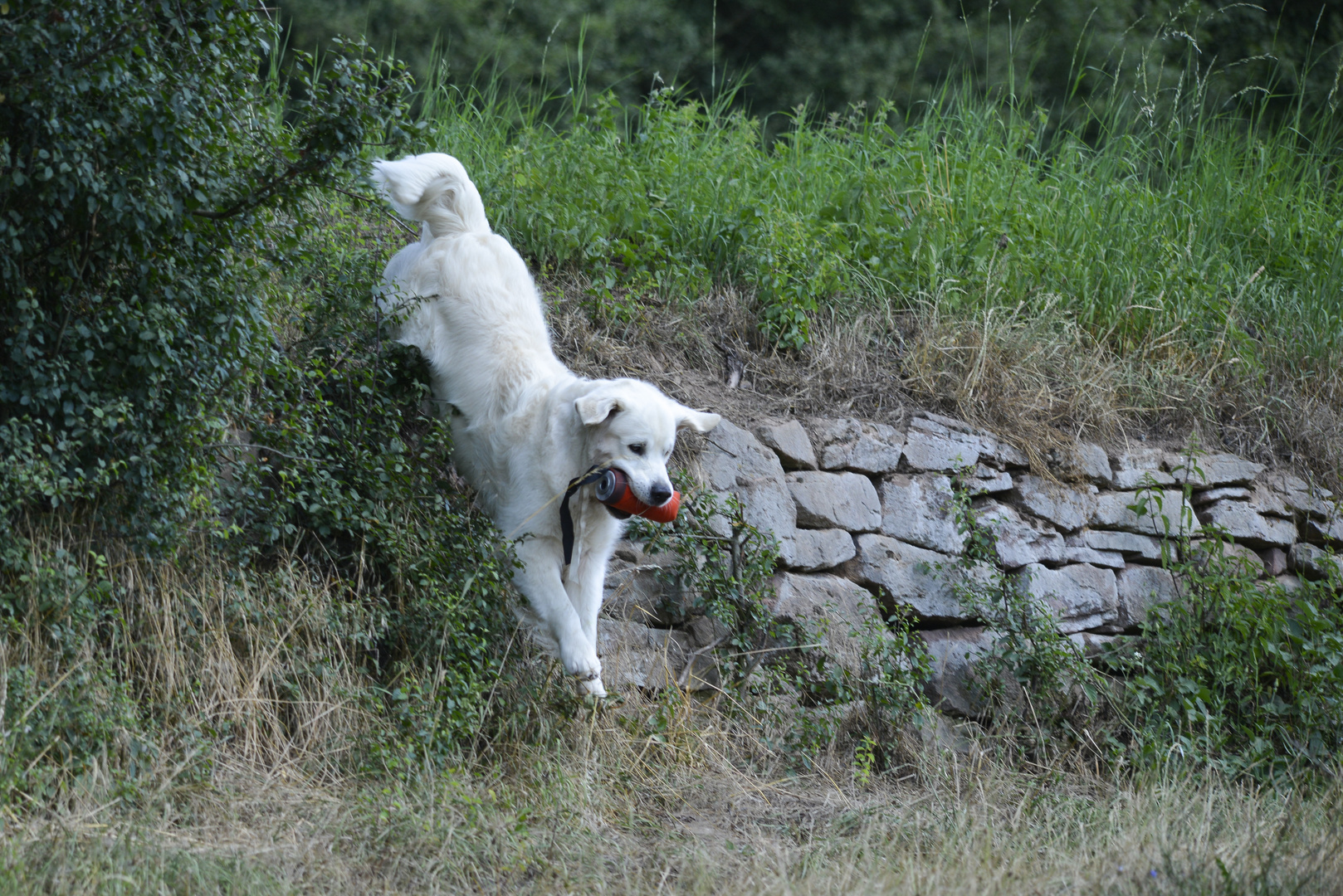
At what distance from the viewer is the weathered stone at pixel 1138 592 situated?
20.5ft

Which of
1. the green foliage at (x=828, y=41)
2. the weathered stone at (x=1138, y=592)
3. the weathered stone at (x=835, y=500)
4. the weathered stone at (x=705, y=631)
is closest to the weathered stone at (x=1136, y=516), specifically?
the weathered stone at (x=1138, y=592)

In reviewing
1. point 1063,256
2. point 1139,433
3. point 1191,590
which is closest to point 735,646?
point 1191,590

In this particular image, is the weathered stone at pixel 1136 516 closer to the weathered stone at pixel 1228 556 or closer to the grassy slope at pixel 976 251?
the weathered stone at pixel 1228 556

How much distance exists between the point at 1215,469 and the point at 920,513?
7.51 feet

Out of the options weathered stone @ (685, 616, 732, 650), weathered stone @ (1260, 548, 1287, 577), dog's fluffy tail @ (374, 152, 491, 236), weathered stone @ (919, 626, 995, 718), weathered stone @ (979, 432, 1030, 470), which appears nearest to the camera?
dog's fluffy tail @ (374, 152, 491, 236)

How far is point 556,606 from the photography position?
14.0ft

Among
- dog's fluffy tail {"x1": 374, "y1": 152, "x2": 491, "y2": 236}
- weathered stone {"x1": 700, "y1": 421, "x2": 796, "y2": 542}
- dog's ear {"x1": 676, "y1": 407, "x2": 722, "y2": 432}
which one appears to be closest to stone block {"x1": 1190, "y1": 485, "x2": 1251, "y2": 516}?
weathered stone {"x1": 700, "y1": 421, "x2": 796, "y2": 542}

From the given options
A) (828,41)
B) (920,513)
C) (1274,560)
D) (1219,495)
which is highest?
(828,41)

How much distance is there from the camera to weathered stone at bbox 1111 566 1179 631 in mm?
A: 6262

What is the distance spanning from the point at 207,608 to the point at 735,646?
7.72 feet

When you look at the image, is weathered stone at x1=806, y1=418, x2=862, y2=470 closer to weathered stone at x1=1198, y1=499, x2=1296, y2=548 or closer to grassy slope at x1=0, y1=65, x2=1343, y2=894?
grassy slope at x1=0, y1=65, x2=1343, y2=894

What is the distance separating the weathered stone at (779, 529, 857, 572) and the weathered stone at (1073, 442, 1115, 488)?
5.78 feet

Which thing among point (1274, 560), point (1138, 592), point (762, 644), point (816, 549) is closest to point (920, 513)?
point (816, 549)

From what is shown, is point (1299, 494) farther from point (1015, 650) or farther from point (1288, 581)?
point (1015, 650)
